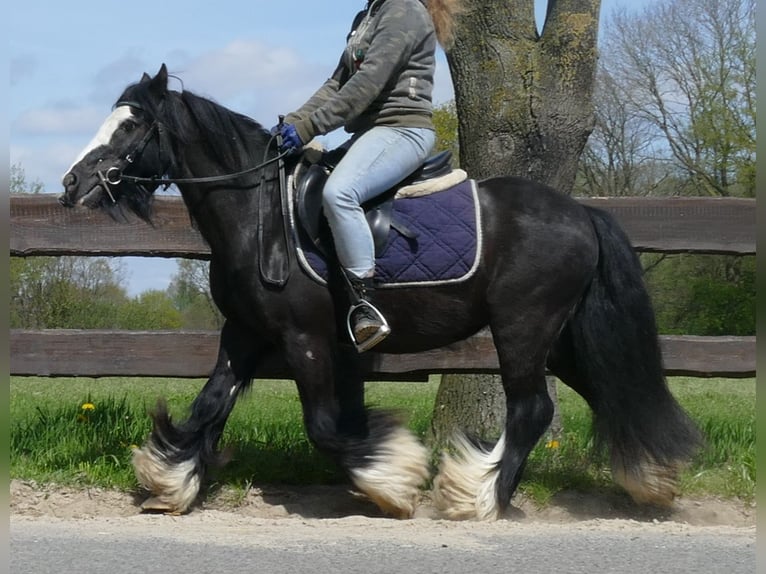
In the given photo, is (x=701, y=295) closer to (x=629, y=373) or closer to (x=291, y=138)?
(x=629, y=373)

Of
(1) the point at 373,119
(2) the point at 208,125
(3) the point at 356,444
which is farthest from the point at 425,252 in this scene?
(2) the point at 208,125

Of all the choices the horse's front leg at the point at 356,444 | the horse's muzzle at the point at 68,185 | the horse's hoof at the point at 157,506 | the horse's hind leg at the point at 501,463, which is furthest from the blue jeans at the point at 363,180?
the horse's hoof at the point at 157,506

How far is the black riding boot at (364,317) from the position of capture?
5.34m

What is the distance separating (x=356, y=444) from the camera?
5590 mm

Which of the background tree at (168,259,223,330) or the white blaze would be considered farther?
the background tree at (168,259,223,330)

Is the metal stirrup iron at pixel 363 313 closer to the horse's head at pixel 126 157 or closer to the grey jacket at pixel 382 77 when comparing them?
the grey jacket at pixel 382 77

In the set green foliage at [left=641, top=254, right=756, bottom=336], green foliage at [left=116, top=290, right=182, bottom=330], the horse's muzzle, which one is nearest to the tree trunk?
the horse's muzzle

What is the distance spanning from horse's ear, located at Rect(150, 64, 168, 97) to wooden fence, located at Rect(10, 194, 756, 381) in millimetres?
1308

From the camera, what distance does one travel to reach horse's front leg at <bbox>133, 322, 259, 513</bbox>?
570cm

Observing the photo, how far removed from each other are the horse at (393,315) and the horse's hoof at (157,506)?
0.01 meters

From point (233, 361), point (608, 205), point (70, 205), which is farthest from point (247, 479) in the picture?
point (608, 205)

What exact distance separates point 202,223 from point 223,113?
637 mm

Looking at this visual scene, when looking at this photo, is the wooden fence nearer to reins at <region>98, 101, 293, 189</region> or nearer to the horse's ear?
reins at <region>98, 101, 293, 189</region>

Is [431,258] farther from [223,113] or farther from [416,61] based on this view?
[223,113]
